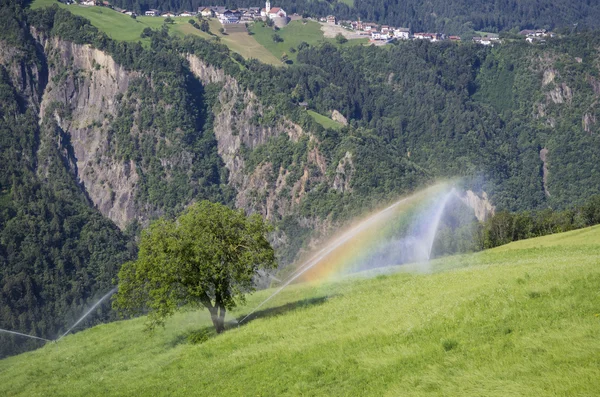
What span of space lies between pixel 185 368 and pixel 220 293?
30.4ft

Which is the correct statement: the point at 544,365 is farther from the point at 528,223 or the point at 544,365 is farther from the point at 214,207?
the point at 528,223

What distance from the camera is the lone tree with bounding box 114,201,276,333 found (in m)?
47.9

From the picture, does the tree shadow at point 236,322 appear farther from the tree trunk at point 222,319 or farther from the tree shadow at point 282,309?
the tree trunk at point 222,319

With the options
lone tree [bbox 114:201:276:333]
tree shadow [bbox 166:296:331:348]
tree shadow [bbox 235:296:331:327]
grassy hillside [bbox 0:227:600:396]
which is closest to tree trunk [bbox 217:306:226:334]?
lone tree [bbox 114:201:276:333]

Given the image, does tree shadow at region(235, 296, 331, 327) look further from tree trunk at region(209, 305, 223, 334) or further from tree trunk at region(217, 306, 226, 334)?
tree trunk at region(209, 305, 223, 334)

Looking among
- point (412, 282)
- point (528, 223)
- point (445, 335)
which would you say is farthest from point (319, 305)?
point (528, 223)

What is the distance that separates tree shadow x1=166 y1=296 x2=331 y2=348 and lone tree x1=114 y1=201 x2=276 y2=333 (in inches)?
47.5

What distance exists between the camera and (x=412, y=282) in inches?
1927

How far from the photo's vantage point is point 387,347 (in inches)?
1309

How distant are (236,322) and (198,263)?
5462 mm

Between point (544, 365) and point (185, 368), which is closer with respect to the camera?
point (544, 365)

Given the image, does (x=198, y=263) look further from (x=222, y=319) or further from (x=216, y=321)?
(x=222, y=319)

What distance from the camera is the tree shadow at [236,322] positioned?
159 feet

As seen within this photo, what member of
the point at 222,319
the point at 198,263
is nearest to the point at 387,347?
the point at 198,263
